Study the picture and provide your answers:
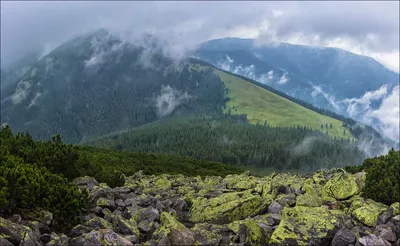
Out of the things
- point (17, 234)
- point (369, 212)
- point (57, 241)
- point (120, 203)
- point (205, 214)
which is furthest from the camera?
point (120, 203)

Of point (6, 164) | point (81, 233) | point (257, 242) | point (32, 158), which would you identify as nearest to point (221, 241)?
point (257, 242)

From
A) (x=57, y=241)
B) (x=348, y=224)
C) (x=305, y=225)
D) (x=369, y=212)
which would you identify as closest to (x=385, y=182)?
(x=369, y=212)

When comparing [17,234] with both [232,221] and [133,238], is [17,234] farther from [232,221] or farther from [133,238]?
[232,221]

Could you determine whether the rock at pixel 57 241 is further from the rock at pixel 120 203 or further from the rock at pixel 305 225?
the rock at pixel 305 225

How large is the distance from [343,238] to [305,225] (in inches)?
74.4

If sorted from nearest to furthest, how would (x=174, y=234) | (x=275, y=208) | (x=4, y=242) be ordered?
(x=4, y=242), (x=174, y=234), (x=275, y=208)

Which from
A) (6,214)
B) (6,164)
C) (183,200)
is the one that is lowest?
(183,200)

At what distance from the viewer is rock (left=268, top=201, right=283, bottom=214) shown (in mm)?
21234

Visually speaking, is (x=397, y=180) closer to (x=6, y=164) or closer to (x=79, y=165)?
(x=6, y=164)

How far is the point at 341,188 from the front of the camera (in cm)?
2591

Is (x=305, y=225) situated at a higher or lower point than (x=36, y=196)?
lower

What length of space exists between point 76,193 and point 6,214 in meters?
4.03

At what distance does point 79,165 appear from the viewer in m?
35.1

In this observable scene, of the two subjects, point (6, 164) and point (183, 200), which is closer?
point (6, 164)
